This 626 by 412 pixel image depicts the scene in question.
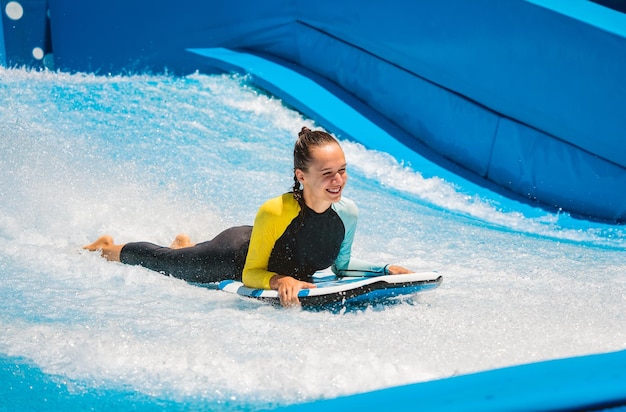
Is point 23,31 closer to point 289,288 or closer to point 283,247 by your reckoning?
point 283,247

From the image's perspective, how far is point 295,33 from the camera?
6.98 m

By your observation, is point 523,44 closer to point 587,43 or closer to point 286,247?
point 587,43

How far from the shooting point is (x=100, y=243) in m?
3.81

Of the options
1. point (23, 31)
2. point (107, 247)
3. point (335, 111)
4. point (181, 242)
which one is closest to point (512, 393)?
point (181, 242)

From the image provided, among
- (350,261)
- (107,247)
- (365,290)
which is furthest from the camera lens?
(107,247)

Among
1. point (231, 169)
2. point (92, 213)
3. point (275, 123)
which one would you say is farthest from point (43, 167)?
point (275, 123)

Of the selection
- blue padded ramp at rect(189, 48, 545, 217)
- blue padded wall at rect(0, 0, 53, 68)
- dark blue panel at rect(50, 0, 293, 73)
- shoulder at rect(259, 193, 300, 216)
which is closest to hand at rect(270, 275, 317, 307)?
shoulder at rect(259, 193, 300, 216)

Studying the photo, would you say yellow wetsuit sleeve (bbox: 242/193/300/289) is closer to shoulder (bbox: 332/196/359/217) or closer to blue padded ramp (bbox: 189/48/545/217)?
shoulder (bbox: 332/196/359/217)

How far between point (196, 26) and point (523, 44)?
3.10 meters

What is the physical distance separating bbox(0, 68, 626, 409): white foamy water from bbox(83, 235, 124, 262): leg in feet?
0.37

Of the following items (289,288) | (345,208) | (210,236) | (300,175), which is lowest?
(210,236)

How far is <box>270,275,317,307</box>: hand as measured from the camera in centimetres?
287

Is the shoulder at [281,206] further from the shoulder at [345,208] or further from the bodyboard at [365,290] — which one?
the bodyboard at [365,290]

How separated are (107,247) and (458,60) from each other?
2.83 meters
